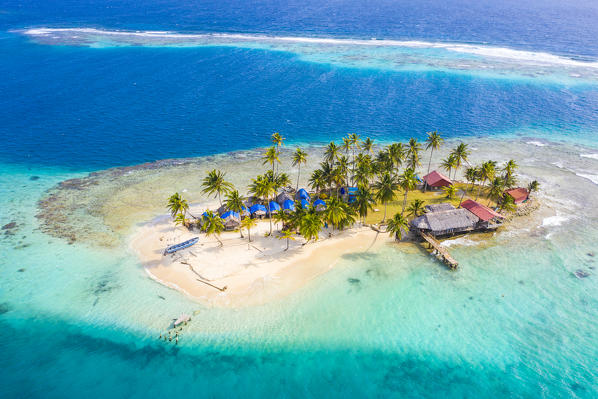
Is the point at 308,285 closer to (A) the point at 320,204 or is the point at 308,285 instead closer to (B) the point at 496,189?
(A) the point at 320,204

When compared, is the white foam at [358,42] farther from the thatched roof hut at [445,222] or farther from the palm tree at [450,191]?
the thatched roof hut at [445,222]

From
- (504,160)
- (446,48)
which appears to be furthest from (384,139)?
(446,48)

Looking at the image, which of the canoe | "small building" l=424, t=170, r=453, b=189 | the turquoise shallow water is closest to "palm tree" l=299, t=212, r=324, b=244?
the turquoise shallow water

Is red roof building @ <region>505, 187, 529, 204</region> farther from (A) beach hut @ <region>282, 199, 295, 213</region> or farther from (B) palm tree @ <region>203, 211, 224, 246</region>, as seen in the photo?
(B) palm tree @ <region>203, 211, 224, 246</region>

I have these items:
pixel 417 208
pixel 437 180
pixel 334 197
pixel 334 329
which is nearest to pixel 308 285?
pixel 334 329

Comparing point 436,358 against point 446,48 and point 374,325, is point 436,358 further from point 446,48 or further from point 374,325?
point 446,48
